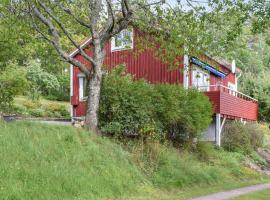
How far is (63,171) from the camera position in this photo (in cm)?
1429

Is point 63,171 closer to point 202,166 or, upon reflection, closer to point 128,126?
point 128,126

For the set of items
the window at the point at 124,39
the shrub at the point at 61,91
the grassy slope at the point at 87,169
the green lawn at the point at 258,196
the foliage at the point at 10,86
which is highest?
the window at the point at 124,39

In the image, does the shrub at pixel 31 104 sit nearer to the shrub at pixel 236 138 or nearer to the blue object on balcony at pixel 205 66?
the blue object on balcony at pixel 205 66

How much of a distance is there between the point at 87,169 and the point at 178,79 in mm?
13967

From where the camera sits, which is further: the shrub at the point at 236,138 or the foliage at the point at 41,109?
the foliage at the point at 41,109

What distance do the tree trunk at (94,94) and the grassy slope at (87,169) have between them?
1374 millimetres

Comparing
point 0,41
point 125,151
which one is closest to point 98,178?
point 125,151

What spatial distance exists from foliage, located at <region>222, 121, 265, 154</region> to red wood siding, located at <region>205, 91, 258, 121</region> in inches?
37.1

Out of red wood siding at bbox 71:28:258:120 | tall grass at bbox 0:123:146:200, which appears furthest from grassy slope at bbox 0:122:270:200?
red wood siding at bbox 71:28:258:120

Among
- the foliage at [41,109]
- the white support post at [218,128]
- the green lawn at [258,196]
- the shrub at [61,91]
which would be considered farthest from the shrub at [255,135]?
the shrub at [61,91]

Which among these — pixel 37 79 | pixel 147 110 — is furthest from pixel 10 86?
pixel 37 79

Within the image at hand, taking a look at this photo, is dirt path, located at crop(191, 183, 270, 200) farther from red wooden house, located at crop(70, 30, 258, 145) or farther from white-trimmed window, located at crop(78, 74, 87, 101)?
white-trimmed window, located at crop(78, 74, 87, 101)

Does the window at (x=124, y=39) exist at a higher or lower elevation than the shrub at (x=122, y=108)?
higher

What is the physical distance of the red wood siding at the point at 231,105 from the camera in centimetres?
2752
